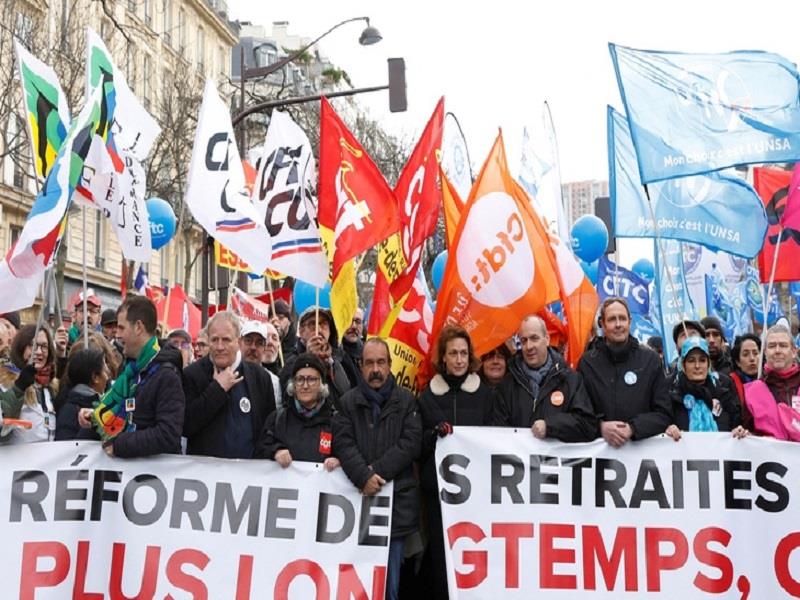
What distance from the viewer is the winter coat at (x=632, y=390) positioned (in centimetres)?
558

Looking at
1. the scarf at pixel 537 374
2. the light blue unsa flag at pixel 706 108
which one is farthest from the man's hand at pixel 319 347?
the light blue unsa flag at pixel 706 108

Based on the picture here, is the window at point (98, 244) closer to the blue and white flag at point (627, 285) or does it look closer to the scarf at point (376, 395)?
the blue and white flag at point (627, 285)

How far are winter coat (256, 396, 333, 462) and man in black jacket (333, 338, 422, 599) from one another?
99 mm

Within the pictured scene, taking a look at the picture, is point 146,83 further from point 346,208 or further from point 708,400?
point 708,400

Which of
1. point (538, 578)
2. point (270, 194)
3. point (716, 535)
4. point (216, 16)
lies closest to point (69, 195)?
point (270, 194)

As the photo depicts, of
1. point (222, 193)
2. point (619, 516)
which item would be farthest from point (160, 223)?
point (619, 516)

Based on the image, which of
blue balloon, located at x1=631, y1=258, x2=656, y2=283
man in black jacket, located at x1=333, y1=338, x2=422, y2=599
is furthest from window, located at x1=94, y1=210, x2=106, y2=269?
man in black jacket, located at x1=333, y1=338, x2=422, y2=599

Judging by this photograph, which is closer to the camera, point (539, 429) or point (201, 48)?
point (539, 429)

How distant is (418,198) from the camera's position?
691 centimetres

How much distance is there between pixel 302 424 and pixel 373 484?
1.83 feet

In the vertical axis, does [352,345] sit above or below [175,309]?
below

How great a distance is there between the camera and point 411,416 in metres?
5.55

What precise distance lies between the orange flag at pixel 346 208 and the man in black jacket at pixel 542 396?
120cm

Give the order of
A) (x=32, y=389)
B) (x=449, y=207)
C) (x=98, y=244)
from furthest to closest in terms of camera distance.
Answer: (x=98, y=244), (x=449, y=207), (x=32, y=389)
